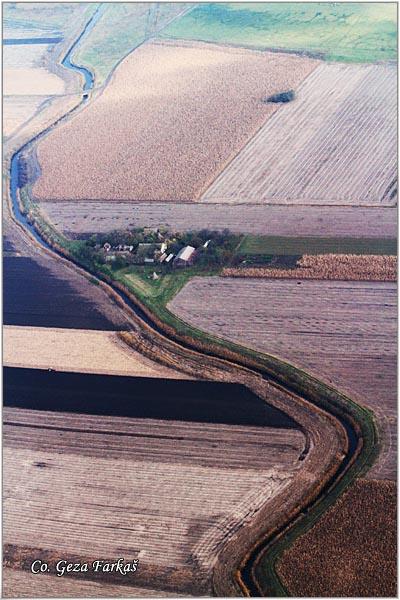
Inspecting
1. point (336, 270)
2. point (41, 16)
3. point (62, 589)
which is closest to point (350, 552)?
point (62, 589)

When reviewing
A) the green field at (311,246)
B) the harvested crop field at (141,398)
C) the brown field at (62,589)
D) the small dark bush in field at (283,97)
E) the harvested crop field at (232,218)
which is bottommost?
the brown field at (62,589)

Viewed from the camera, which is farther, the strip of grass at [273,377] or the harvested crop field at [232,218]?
the harvested crop field at [232,218]

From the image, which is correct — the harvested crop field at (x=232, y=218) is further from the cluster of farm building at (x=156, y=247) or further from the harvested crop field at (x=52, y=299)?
the harvested crop field at (x=52, y=299)

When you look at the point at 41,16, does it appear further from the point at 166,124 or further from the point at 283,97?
the point at 283,97

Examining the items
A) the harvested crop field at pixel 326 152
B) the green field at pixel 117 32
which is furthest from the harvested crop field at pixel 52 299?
the green field at pixel 117 32

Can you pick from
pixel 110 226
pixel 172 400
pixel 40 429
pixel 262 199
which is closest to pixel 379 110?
pixel 262 199

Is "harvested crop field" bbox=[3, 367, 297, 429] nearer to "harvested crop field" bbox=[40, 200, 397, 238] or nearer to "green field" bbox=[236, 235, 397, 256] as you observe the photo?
"green field" bbox=[236, 235, 397, 256]
